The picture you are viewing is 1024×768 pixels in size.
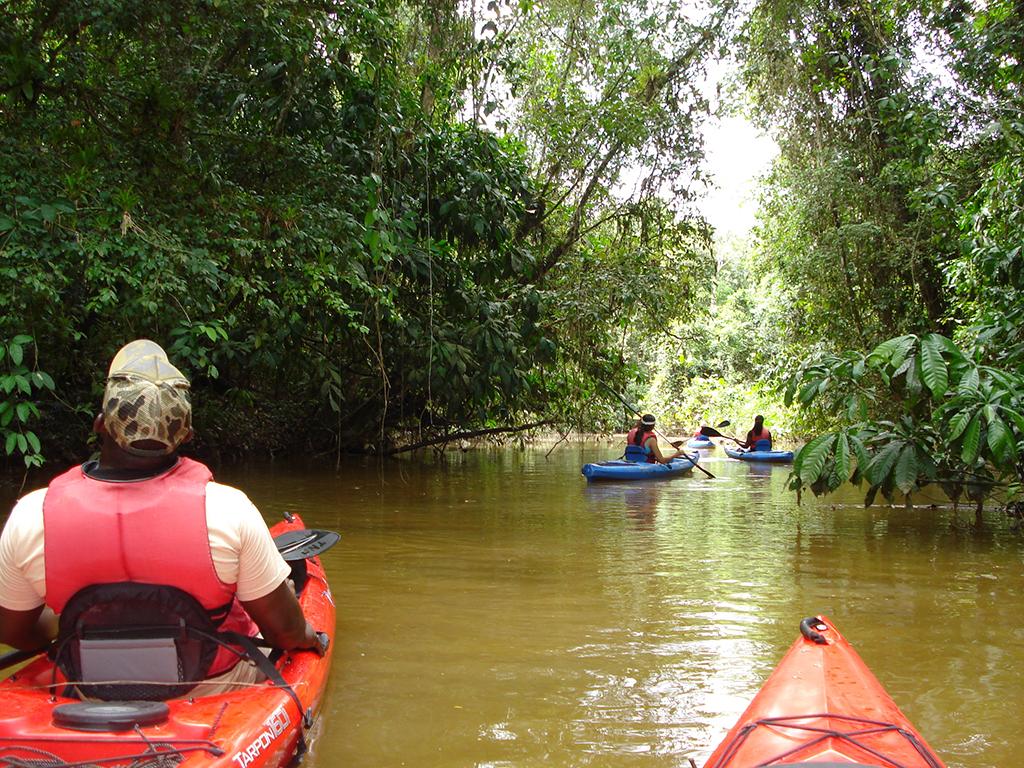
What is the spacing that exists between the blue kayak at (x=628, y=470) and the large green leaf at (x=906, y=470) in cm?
499

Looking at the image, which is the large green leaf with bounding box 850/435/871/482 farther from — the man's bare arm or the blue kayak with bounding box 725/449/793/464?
the blue kayak with bounding box 725/449/793/464

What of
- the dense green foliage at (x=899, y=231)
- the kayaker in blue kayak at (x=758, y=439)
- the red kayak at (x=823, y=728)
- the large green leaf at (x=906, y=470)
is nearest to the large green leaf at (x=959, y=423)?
the dense green foliage at (x=899, y=231)

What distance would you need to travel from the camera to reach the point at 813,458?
21.7 feet

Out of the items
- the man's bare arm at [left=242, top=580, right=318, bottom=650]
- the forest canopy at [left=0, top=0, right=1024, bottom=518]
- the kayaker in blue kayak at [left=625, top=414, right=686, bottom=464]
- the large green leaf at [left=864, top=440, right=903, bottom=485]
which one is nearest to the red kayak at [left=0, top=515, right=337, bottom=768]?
the man's bare arm at [left=242, top=580, right=318, bottom=650]

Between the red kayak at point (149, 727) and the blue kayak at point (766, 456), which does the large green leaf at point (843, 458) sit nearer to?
the red kayak at point (149, 727)

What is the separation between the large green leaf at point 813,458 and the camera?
6.55 meters

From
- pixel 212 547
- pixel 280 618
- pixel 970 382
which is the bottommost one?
pixel 280 618

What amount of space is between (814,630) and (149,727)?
1.93 m

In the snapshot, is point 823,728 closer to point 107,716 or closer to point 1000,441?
point 107,716

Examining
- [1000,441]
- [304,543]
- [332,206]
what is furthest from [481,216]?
[304,543]

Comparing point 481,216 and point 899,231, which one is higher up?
point 899,231

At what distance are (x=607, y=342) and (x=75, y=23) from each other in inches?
294

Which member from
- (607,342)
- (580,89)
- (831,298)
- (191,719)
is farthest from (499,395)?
(191,719)

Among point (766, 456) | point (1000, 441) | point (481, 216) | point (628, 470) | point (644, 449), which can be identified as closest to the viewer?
point (1000, 441)
